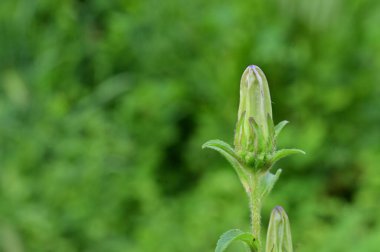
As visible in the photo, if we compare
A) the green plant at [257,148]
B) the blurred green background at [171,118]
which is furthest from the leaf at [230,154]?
the blurred green background at [171,118]

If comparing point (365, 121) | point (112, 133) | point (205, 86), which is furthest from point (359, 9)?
point (112, 133)

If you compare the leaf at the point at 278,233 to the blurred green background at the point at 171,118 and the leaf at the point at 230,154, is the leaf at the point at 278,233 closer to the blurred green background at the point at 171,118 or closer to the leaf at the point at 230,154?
the leaf at the point at 230,154

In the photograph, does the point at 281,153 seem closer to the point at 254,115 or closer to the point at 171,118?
the point at 254,115

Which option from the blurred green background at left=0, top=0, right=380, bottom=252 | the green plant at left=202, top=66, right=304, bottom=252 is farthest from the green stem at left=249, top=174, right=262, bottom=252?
the blurred green background at left=0, top=0, right=380, bottom=252

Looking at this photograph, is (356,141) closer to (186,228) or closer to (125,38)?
(186,228)

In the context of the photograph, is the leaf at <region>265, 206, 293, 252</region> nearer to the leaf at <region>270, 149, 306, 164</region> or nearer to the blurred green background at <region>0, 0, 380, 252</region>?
the leaf at <region>270, 149, 306, 164</region>
